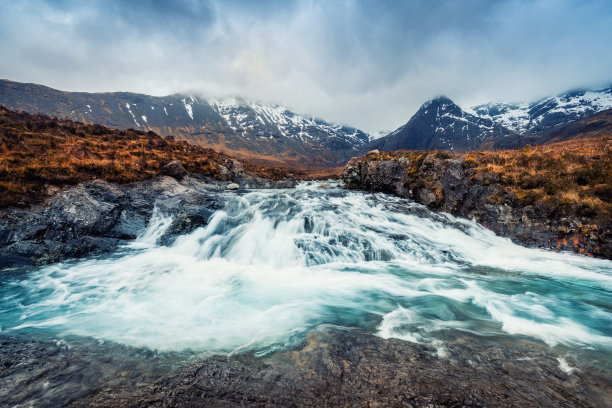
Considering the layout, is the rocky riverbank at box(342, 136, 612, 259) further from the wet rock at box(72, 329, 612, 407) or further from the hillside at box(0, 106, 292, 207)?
the hillside at box(0, 106, 292, 207)

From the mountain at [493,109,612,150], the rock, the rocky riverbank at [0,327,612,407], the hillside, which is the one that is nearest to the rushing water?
the rocky riverbank at [0,327,612,407]

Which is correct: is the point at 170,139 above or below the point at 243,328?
above

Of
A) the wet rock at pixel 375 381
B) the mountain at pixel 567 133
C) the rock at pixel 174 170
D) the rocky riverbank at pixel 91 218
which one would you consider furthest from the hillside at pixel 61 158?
the mountain at pixel 567 133

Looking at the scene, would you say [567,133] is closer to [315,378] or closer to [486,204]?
[486,204]

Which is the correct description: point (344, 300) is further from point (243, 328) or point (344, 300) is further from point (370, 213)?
point (370, 213)

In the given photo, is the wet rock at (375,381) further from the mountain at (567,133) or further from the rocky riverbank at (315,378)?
the mountain at (567,133)

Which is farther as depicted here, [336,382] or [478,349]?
[478,349]

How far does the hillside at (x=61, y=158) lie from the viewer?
10039 millimetres

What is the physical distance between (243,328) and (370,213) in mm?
11959

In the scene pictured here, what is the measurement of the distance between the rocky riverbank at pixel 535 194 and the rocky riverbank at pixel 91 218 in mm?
14551

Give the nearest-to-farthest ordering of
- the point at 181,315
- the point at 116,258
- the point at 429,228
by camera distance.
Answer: the point at 181,315 → the point at 116,258 → the point at 429,228

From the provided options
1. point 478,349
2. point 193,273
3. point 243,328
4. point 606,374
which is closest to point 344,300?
point 243,328

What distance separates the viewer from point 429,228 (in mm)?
13438

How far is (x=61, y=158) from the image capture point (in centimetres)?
1265
